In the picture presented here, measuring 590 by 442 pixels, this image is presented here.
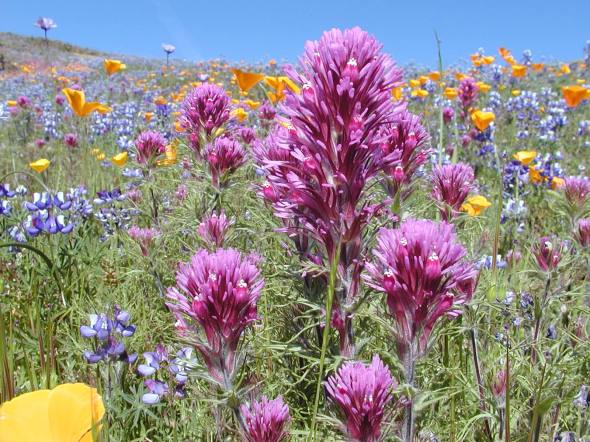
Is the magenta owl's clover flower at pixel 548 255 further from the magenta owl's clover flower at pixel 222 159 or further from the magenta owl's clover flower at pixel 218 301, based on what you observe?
the magenta owl's clover flower at pixel 222 159

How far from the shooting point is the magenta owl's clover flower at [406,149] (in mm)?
2268

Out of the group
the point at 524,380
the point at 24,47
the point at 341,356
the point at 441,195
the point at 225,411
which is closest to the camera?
the point at 341,356

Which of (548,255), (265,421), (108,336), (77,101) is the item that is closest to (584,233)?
(548,255)

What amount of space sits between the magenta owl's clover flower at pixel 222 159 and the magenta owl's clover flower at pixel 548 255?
165 centimetres

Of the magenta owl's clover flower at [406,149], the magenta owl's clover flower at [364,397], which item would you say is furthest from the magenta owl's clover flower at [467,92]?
the magenta owl's clover flower at [364,397]

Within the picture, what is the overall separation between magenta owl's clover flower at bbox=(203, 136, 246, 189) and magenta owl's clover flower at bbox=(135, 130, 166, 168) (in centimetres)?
77

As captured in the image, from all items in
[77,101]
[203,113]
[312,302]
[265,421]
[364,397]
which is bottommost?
[265,421]

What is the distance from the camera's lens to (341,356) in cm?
179

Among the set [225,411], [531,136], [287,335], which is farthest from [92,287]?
[531,136]

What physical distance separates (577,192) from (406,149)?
4.43ft

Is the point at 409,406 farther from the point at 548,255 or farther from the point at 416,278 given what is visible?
the point at 548,255

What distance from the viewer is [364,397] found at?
4.79ft

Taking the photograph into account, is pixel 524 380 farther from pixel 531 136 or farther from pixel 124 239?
pixel 531 136

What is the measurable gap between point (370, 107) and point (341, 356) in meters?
0.80
